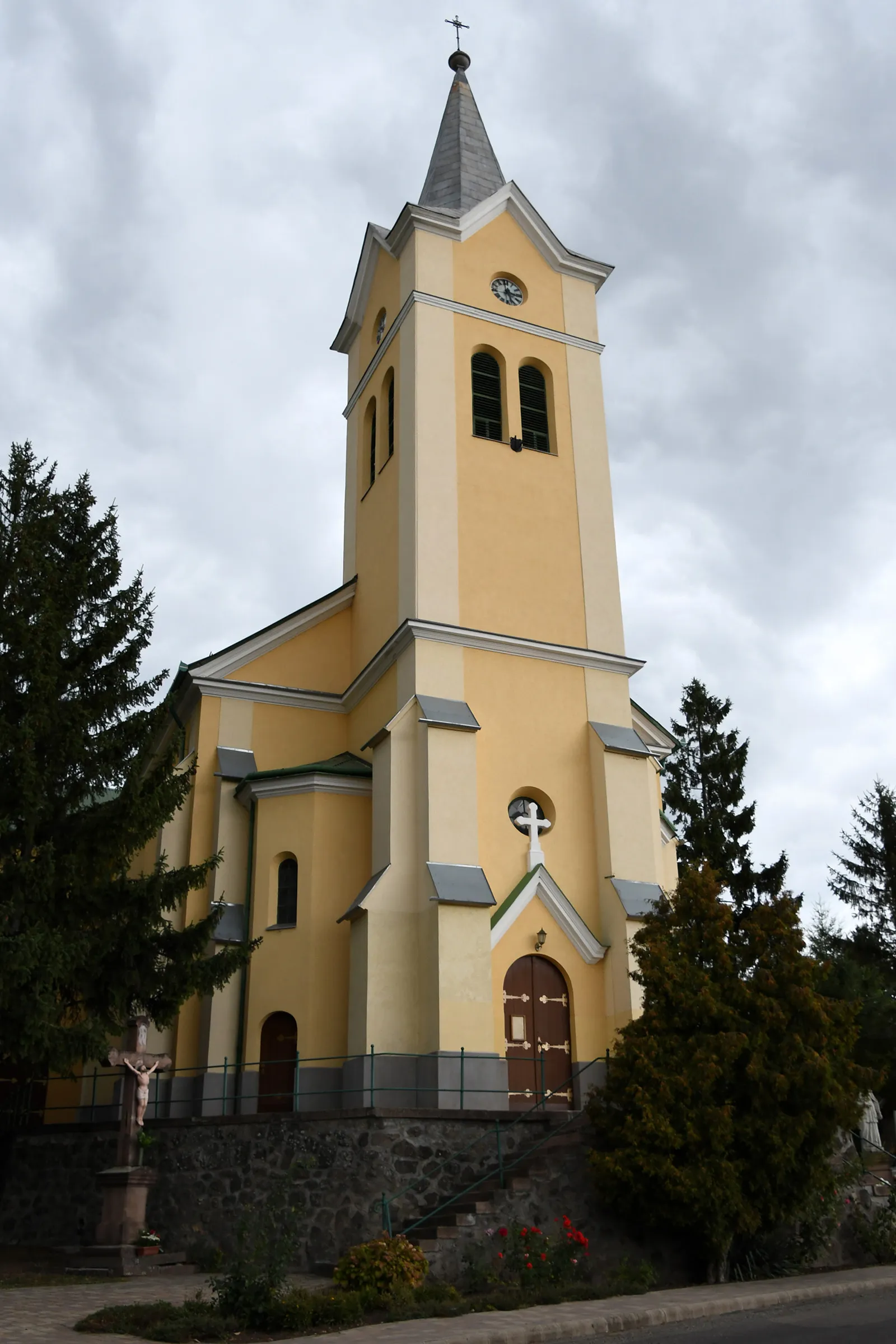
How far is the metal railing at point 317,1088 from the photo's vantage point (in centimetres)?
1644

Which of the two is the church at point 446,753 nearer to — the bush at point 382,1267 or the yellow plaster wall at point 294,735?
the yellow plaster wall at point 294,735

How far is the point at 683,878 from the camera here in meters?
14.8

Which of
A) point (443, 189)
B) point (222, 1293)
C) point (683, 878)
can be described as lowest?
point (222, 1293)

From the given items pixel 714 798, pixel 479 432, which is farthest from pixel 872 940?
pixel 479 432

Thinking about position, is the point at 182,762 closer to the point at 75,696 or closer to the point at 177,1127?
the point at 75,696

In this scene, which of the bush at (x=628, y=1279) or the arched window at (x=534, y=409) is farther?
the arched window at (x=534, y=409)

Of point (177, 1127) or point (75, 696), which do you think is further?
point (75, 696)

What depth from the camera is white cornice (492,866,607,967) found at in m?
18.6

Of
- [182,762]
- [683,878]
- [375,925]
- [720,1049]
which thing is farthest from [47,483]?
[720,1049]

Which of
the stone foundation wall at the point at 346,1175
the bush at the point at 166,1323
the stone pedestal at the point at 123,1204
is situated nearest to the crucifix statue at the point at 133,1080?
the stone pedestal at the point at 123,1204

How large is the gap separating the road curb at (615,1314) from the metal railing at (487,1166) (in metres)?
2.33

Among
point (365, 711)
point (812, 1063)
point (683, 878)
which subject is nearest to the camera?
point (812, 1063)

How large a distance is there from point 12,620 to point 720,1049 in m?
10.3

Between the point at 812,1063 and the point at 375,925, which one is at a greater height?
the point at 375,925
